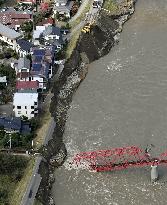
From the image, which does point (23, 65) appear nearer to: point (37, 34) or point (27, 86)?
point (27, 86)

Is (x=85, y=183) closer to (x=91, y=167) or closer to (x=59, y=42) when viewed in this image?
(x=91, y=167)

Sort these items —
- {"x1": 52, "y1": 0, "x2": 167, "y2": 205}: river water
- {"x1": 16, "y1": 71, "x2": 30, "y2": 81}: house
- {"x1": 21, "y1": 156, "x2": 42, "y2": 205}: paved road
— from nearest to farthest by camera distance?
{"x1": 21, "y1": 156, "x2": 42, "y2": 205}: paved road → {"x1": 52, "y1": 0, "x2": 167, "y2": 205}: river water → {"x1": 16, "y1": 71, "x2": 30, "y2": 81}: house

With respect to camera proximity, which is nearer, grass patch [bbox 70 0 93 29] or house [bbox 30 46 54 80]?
house [bbox 30 46 54 80]

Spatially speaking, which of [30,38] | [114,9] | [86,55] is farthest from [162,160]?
[114,9]

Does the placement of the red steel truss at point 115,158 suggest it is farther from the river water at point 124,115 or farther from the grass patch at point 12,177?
the grass patch at point 12,177

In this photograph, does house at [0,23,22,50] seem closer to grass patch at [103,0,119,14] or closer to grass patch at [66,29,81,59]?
grass patch at [66,29,81,59]

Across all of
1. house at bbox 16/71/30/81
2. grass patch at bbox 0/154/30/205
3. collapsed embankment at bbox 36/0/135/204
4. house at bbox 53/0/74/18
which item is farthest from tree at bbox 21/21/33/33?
grass patch at bbox 0/154/30/205

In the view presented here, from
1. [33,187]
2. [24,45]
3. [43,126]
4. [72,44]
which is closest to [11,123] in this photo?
[43,126]

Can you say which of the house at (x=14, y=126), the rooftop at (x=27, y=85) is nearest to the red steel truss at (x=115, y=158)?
the house at (x=14, y=126)
